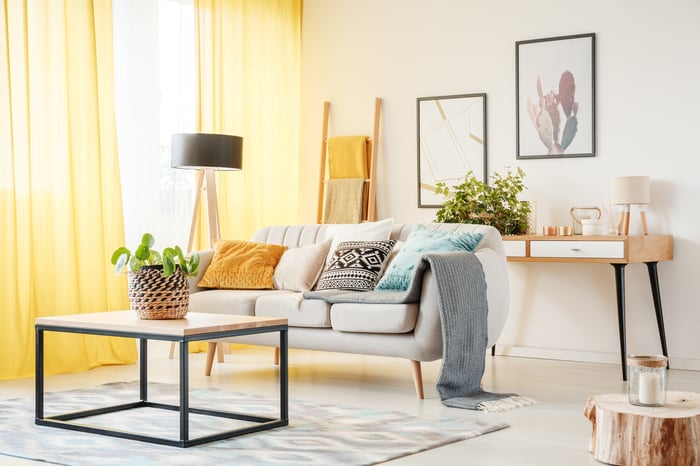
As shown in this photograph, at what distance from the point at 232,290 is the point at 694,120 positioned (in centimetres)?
281

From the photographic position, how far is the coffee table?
320 centimetres

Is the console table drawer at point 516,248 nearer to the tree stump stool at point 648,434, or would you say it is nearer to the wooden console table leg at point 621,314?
the wooden console table leg at point 621,314

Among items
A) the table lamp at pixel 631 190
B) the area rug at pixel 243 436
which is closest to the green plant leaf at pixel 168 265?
the area rug at pixel 243 436

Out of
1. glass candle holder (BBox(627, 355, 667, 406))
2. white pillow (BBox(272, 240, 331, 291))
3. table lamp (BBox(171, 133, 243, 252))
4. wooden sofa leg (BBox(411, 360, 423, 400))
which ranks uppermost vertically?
table lamp (BBox(171, 133, 243, 252))

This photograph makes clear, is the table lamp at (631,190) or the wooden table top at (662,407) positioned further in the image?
the table lamp at (631,190)

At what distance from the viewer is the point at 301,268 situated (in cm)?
501

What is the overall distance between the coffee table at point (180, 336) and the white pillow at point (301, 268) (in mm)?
1275

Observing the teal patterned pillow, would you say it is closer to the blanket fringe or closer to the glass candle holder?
the blanket fringe

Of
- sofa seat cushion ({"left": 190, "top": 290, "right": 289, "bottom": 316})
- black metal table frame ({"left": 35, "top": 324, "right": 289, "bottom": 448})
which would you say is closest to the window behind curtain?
sofa seat cushion ({"left": 190, "top": 290, "right": 289, "bottom": 316})

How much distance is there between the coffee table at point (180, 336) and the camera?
10.5 ft

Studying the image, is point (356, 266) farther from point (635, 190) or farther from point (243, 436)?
point (635, 190)

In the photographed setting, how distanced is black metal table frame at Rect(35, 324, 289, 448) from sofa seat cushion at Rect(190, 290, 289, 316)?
89 centimetres

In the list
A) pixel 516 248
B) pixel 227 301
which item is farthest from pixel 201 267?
pixel 516 248

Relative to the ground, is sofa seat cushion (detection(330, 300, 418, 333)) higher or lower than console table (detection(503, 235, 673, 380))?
lower
